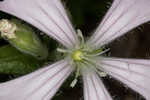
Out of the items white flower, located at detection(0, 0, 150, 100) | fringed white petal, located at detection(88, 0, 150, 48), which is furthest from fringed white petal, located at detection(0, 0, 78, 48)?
fringed white petal, located at detection(88, 0, 150, 48)

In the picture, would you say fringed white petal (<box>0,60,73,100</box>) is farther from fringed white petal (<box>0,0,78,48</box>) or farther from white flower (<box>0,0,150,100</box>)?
fringed white petal (<box>0,0,78,48</box>)

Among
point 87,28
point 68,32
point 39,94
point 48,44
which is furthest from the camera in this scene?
point 87,28

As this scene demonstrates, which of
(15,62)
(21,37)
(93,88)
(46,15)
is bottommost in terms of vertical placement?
(93,88)

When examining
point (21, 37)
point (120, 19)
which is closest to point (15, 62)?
point (21, 37)

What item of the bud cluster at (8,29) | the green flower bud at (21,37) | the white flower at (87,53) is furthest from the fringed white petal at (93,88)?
the bud cluster at (8,29)

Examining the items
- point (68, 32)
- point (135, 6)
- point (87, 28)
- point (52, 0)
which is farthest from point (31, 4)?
point (87, 28)

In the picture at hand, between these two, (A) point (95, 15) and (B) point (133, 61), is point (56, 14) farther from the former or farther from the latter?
(A) point (95, 15)

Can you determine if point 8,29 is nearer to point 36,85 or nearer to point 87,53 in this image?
point 36,85
